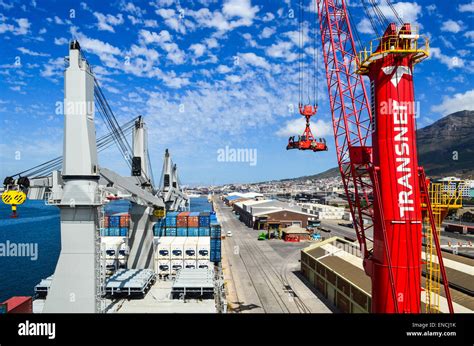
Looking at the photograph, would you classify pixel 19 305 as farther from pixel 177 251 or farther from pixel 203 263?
pixel 203 263

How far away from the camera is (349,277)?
97.8 ft

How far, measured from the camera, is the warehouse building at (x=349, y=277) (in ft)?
78.1

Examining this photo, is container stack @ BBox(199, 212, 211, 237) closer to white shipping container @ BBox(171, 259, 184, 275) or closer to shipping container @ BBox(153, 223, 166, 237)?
shipping container @ BBox(153, 223, 166, 237)

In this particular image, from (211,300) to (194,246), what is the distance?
1846cm

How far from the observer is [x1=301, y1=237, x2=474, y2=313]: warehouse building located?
938 inches

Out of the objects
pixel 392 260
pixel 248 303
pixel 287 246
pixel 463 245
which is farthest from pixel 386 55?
pixel 463 245

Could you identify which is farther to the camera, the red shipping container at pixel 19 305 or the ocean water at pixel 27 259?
the ocean water at pixel 27 259

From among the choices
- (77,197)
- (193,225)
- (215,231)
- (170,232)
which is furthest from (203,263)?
(77,197)

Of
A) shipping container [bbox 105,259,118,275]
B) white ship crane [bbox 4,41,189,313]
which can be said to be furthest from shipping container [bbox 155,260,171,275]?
white ship crane [bbox 4,41,189,313]

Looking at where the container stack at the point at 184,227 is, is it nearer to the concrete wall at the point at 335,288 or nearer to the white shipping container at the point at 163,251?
the white shipping container at the point at 163,251

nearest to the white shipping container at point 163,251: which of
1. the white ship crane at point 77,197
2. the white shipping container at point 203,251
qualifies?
the white shipping container at point 203,251
